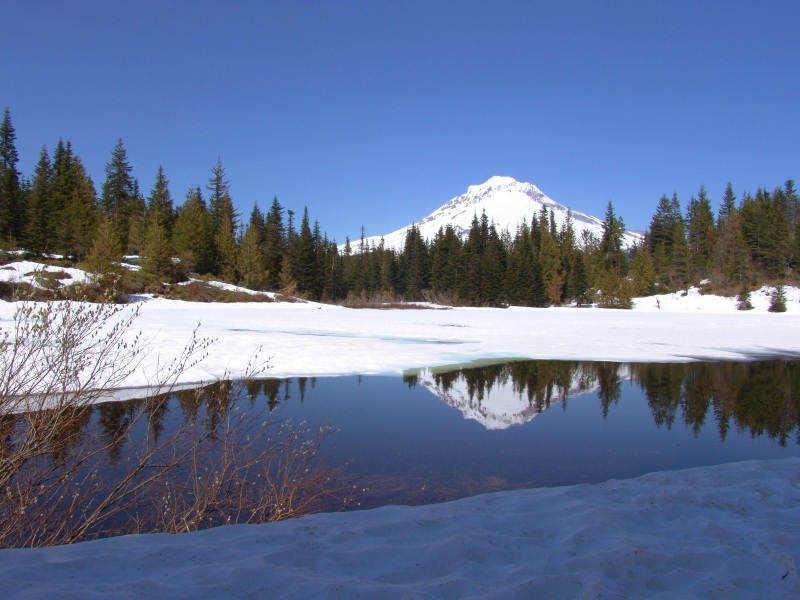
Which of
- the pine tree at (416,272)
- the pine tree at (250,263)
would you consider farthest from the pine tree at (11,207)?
the pine tree at (416,272)

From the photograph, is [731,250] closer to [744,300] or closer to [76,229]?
[744,300]

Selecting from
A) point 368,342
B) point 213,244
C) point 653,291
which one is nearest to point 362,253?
point 213,244

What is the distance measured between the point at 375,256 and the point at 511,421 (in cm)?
8036

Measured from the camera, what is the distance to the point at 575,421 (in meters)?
9.28

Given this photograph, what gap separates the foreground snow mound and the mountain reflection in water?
1.27 m

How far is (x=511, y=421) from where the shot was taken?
9.21 m

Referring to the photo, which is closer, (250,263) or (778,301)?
(778,301)

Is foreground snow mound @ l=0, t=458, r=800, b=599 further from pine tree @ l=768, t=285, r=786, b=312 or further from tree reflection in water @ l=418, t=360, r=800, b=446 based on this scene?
pine tree @ l=768, t=285, r=786, b=312

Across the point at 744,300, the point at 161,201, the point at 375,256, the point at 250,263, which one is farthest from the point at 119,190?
the point at 744,300

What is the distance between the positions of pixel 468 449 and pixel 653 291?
218ft

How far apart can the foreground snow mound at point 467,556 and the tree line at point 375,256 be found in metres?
37.2

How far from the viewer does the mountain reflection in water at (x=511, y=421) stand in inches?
253

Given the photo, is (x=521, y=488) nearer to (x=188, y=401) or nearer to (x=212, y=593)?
(x=212, y=593)

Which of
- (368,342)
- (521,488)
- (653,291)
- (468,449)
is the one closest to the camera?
(521,488)
